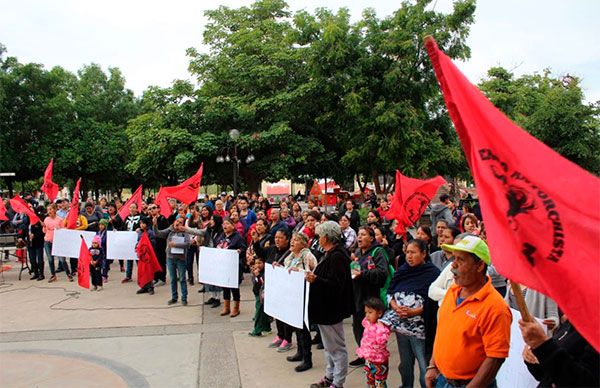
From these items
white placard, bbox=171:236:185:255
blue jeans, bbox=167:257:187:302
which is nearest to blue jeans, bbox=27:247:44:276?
blue jeans, bbox=167:257:187:302

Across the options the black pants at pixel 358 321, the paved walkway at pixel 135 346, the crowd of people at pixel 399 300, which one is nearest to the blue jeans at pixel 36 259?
the paved walkway at pixel 135 346

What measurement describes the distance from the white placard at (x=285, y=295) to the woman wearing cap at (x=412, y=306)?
48.4 inches

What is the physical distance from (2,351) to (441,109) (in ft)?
71.4

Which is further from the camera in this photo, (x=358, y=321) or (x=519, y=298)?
(x=358, y=321)

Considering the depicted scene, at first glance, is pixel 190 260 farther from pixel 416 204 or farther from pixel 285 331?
pixel 416 204

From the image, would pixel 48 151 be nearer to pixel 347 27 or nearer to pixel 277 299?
pixel 347 27

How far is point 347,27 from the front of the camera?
814 inches

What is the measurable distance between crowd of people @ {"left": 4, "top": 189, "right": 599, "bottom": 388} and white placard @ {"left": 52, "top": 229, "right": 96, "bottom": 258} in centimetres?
44

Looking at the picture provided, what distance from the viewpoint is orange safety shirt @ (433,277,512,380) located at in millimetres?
3018

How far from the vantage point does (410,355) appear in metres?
4.76

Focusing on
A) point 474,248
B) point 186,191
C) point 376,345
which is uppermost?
point 186,191

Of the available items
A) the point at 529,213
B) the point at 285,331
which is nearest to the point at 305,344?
the point at 285,331

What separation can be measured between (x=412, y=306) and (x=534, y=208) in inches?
94.9

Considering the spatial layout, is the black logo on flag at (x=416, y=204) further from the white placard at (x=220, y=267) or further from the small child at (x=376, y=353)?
the small child at (x=376, y=353)
